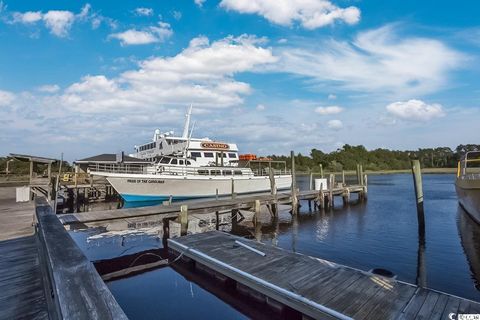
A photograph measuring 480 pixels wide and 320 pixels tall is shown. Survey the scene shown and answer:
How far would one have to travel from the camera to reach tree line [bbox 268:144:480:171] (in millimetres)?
97875

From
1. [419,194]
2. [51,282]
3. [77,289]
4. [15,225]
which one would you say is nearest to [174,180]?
[15,225]

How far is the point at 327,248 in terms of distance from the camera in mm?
12734

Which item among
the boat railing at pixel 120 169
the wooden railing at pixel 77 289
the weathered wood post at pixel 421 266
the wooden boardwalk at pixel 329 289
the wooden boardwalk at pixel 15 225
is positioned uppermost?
the boat railing at pixel 120 169

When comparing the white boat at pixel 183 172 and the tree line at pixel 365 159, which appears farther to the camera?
the tree line at pixel 365 159

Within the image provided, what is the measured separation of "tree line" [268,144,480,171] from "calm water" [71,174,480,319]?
6693 cm

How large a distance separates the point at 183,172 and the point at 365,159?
313 feet

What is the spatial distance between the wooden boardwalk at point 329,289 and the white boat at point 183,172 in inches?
594

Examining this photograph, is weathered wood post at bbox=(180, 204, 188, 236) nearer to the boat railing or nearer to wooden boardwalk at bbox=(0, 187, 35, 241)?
wooden boardwalk at bbox=(0, 187, 35, 241)

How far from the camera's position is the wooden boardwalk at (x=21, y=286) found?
12.0 ft

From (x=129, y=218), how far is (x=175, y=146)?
18.6 m

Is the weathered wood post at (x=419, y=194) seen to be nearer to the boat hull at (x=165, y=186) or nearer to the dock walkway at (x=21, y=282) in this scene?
the boat hull at (x=165, y=186)

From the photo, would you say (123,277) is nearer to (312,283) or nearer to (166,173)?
(312,283)

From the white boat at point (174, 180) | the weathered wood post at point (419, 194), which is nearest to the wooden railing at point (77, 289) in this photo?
the weathered wood post at point (419, 194)

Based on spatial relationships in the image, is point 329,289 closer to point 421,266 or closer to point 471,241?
point 421,266
